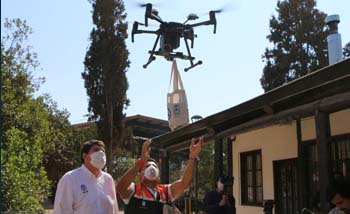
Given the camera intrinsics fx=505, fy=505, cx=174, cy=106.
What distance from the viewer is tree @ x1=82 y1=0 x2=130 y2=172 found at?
78.3ft

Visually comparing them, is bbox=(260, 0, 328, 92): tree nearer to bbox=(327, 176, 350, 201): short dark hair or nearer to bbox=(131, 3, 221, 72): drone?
bbox=(131, 3, 221, 72): drone

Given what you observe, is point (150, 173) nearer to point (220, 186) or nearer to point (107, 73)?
point (220, 186)

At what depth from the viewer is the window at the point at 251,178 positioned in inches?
455

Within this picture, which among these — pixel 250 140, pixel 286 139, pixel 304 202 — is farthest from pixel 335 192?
pixel 250 140

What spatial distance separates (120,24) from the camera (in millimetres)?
24922

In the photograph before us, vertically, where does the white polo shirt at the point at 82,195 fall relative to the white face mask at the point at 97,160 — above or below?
below

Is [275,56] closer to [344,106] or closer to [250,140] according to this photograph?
[250,140]

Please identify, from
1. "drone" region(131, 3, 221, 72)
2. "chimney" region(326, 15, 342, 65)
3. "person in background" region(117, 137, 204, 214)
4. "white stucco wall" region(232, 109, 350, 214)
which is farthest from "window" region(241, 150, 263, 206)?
"person in background" region(117, 137, 204, 214)

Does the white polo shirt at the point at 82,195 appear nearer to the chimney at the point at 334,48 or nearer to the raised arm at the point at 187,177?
the raised arm at the point at 187,177

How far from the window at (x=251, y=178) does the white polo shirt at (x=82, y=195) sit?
322 inches

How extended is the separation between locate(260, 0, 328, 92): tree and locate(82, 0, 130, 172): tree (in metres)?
6.88

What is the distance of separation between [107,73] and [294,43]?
29.9 feet

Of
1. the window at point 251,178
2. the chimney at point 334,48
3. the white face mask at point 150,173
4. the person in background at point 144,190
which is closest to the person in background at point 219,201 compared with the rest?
the person in background at point 144,190

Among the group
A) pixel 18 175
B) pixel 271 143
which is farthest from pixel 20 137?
pixel 271 143
